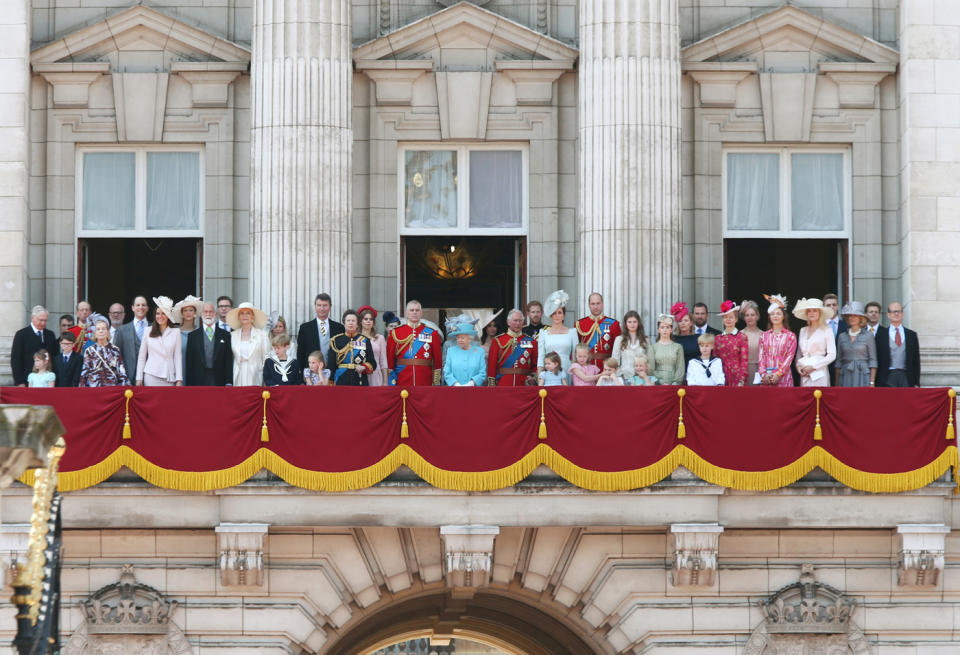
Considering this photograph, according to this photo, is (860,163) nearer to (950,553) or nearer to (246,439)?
(950,553)

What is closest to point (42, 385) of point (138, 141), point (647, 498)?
point (138, 141)

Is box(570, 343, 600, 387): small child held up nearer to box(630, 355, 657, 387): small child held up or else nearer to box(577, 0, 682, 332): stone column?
box(630, 355, 657, 387): small child held up

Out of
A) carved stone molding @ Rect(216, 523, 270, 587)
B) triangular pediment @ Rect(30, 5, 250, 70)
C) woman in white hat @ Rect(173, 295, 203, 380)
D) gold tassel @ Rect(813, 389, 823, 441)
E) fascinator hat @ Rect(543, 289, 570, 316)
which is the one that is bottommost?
carved stone molding @ Rect(216, 523, 270, 587)

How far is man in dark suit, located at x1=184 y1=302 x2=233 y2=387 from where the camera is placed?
31812 millimetres

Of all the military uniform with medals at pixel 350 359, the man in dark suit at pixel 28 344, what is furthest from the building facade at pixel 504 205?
the military uniform with medals at pixel 350 359

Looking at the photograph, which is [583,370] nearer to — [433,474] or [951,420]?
[433,474]

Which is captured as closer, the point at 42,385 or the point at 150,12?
the point at 42,385

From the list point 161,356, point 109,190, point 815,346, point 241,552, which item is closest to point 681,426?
point 815,346

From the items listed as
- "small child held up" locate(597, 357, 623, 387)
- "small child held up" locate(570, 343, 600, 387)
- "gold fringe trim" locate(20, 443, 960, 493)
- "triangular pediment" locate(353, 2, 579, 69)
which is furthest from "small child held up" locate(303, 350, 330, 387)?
"triangular pediment" locate(353, 2, 579, 69)

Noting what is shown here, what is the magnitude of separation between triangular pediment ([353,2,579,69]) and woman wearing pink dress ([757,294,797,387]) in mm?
6485

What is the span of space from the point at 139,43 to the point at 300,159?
3.86 meters

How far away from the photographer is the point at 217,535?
31.0m

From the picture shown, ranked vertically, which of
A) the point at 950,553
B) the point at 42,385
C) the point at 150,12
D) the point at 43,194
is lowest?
the point at 950,553

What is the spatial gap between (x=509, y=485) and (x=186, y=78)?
9731 millimetres
